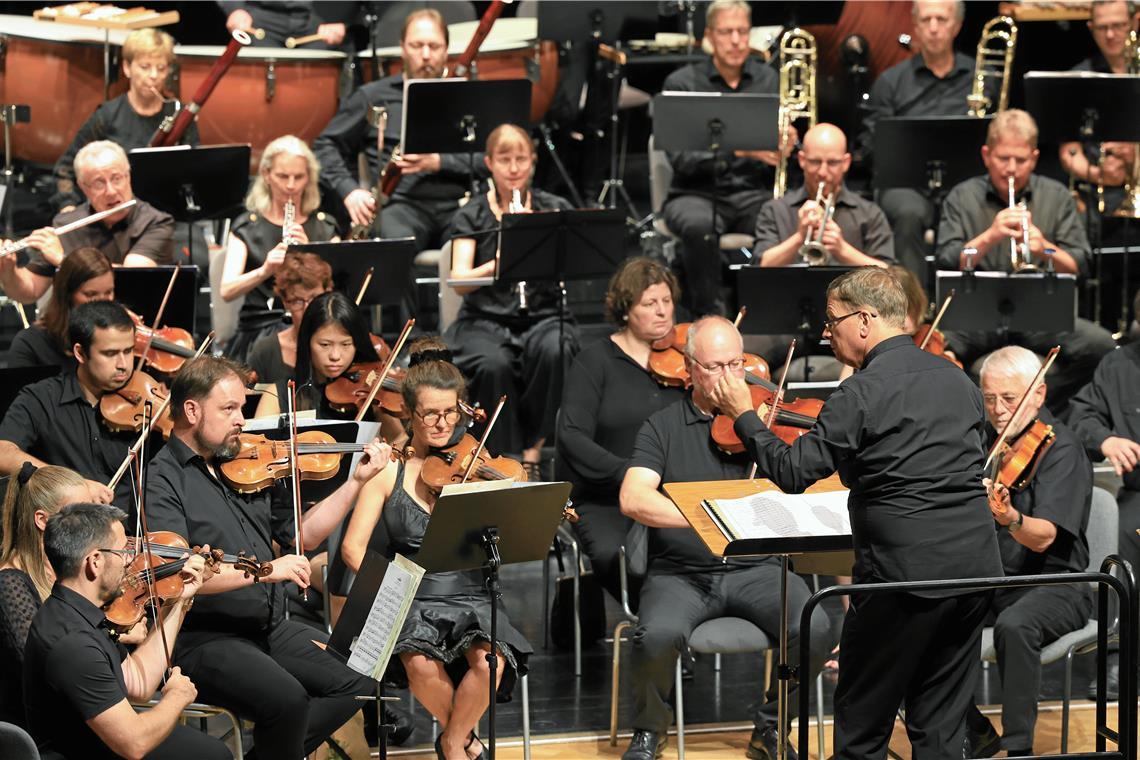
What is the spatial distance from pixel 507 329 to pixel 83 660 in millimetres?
3172

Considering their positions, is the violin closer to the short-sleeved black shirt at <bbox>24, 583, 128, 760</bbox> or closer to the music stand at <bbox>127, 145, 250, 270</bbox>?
the short-sleeved black shirt at <bbox>24, 583, 128, 760</bbox>

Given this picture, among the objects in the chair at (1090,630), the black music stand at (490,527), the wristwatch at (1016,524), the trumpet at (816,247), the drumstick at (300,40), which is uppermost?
the drumstick at (300,40)

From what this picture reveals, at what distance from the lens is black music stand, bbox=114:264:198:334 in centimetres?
561

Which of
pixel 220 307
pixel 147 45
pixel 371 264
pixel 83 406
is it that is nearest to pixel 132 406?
pixel 83 406

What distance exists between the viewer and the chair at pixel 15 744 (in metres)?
3.24

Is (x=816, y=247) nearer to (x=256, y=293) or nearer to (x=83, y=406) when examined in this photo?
(x=256, y=293)

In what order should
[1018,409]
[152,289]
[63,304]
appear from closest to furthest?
[1018,409] → [63,304] → [152,289]

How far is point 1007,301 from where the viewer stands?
610 cm

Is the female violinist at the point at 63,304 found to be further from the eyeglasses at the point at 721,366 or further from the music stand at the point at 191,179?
the eyeglasses at the point at 721,366

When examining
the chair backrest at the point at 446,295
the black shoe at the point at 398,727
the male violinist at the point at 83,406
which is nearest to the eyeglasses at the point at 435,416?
the black shoe at the point at 398,727

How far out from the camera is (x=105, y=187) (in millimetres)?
6176

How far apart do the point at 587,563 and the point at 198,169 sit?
223 cm

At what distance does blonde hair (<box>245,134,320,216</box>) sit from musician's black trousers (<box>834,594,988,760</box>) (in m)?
3.39

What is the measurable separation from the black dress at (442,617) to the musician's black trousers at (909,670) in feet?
3.51
